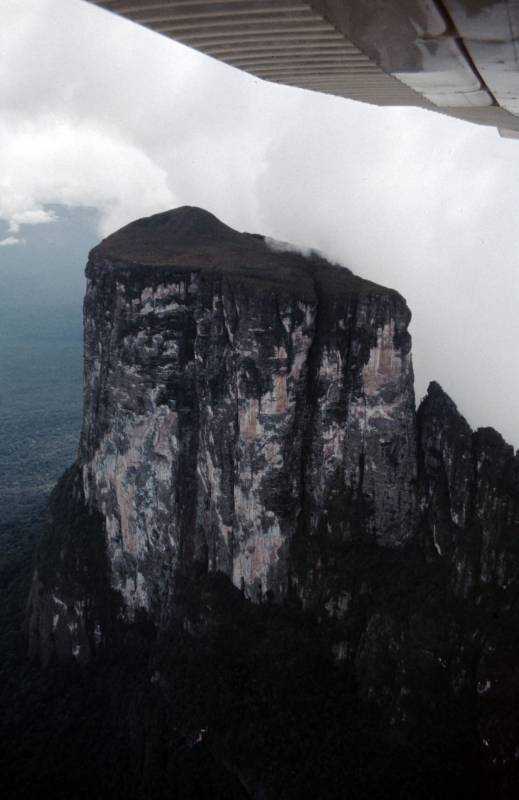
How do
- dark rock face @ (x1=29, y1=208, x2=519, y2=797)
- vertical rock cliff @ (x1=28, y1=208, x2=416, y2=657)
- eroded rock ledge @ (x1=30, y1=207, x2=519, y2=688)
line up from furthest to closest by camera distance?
1. vertical rock cliff @ (x1=28, y1=208, x2=416, y2=657)
2. eroded rock ledge @ (x1=30, y1=207, x2=519, y2=688)
3. dark rock face @ (x1=29, y1=208, x2=519, y2=797)

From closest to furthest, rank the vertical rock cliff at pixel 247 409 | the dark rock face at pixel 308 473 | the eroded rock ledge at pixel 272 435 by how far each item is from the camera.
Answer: the dark rock face at pixel 308 473 < the eroded rock ledge at pixel 272 435 < the vertical rock cliff at pixel 247 409

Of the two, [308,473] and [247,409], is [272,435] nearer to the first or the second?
[247,409]

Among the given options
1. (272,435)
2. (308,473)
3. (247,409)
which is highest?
(247,409)

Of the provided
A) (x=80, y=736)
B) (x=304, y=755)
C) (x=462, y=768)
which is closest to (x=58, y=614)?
(x=80, y=736)

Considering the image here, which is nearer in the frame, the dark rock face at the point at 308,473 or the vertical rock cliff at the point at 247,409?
the dark rock face at the point at 308,473

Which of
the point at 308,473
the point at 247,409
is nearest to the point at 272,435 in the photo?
the point at 247,409

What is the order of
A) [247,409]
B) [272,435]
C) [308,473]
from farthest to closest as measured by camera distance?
[308,473]
[272,435]
[247,409]

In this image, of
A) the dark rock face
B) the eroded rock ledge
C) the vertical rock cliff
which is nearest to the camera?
the dark rock face

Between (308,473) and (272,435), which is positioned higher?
(272,435)
